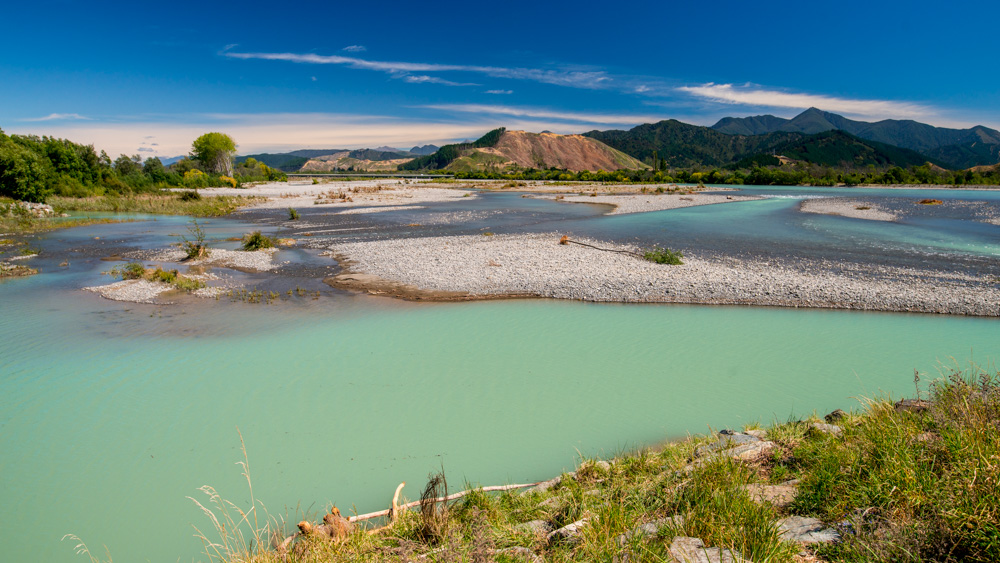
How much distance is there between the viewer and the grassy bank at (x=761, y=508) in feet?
9.70

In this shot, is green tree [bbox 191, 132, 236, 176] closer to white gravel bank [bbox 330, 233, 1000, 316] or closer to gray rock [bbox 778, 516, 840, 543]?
white gravel bank [bbox 330, 233, 1000, 316]

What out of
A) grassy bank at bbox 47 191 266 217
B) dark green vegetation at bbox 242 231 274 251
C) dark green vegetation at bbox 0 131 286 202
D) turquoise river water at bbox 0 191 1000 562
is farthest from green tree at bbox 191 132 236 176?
turquoise river water at bbox 0 191 1000 562

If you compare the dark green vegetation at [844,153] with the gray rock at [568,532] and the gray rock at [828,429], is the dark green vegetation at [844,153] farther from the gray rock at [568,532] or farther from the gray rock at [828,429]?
the gray rock at [568,532]

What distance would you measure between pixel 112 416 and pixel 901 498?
10160mm

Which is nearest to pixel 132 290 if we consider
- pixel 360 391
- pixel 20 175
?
pixel 360 391

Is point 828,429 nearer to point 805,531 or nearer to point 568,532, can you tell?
point 805,531

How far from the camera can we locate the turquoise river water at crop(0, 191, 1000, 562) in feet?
19.3

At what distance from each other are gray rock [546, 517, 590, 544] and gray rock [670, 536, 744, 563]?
2.30 ft

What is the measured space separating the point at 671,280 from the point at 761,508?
484 inches

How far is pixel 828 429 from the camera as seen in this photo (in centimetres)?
552

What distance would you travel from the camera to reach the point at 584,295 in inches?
558

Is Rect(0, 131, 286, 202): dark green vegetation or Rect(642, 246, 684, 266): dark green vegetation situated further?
Rect(0, 131, 286, 202): dark green vegetation

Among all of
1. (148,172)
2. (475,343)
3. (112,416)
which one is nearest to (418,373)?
(475,343)

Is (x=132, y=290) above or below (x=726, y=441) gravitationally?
above
